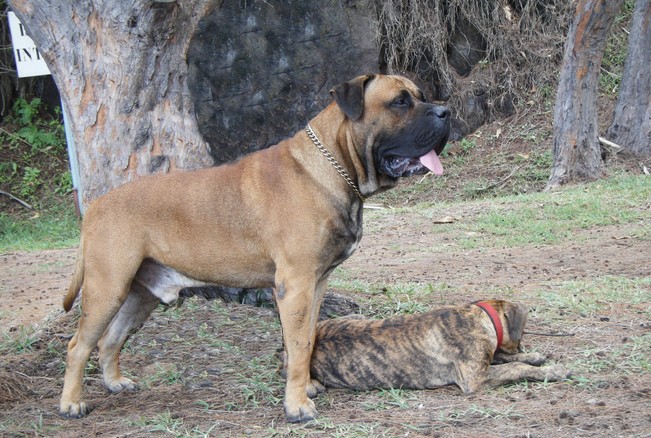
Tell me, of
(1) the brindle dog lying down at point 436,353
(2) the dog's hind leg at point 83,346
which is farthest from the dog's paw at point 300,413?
(2) the dog's hind leg at point 83,346

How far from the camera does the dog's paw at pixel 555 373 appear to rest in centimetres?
505

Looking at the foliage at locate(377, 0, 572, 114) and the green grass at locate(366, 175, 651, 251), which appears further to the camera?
the foliage at locate(377, 0, 572, 114)

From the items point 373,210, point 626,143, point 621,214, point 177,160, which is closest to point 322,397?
point 177,160

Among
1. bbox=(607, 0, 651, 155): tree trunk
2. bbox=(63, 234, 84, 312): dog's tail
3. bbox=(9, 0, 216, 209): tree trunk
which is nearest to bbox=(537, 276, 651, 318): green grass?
bbox=(9, 0, 216, 209): tree trunk

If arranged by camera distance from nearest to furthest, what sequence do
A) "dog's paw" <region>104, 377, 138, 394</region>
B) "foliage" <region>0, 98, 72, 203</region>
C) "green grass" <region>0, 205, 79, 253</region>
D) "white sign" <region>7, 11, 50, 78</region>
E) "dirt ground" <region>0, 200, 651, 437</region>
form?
"dirt ground" <region>0, 200, 651, 437</region>
"dog's paw" <region>104, 377, 138, 394</region>
"green grass" <region>0, 205, 79, 253</region>
"white sign" <region>7, 11, 50, 78</region>
"foliage" <region>0, 98, 72, 203</region>

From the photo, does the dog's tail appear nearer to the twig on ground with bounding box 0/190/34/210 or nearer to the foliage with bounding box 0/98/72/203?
the twig on ground with bounding box 0/190/34/210

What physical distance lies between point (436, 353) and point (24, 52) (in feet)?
35.7

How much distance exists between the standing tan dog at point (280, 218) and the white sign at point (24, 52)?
9.00m

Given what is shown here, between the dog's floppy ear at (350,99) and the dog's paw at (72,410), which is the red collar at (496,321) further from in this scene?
the dog's paw at (72,410)

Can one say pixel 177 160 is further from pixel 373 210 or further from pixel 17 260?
pixel 373 210

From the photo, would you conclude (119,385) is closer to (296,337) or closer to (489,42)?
(296,337)

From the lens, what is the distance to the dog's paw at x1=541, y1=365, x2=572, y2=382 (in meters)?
5.05

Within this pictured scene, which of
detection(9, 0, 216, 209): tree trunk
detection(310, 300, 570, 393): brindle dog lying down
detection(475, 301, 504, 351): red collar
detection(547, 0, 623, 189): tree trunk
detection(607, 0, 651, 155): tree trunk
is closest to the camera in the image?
detection(310, 300, 570, 393): brindle dog lying down

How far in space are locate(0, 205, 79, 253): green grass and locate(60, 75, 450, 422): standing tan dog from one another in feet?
23.5
